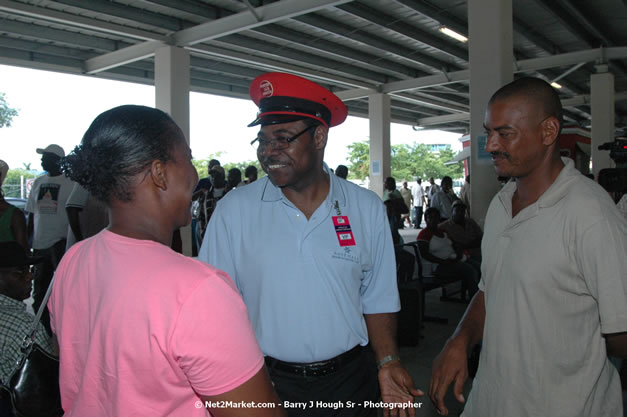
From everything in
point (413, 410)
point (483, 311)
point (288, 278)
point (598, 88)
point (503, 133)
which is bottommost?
point (413, 410)

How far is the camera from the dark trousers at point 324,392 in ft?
5.81

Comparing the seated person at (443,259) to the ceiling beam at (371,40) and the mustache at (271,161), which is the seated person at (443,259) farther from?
the ceiling beam at (371,40)

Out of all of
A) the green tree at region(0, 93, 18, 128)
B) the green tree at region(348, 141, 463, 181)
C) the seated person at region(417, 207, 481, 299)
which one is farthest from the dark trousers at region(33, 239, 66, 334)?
the green tree at region(348, 141, 463, 181)

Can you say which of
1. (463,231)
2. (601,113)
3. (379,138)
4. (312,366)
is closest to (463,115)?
(379,138)

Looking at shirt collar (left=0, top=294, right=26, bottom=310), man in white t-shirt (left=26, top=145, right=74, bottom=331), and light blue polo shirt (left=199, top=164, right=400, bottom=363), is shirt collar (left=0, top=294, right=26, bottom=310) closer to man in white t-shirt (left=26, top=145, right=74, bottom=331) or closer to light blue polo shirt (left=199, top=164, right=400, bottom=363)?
light blue polo shirt (left=199, top=164, right=400, bottom=363)

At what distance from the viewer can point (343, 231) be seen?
1.94m

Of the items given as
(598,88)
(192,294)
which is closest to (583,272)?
(192,294)

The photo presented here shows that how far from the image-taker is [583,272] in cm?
151

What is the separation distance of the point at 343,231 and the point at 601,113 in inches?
519

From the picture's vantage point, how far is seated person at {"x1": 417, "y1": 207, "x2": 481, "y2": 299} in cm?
632

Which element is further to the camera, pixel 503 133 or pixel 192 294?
pixel 503 133

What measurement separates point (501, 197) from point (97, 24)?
8.43m

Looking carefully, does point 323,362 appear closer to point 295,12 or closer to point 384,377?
point 384,377

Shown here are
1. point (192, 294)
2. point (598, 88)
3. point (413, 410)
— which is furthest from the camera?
point (598, 88)
